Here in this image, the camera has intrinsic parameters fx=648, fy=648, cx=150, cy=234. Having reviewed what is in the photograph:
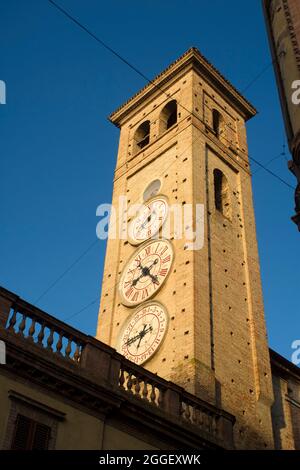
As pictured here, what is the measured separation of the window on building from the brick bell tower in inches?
228

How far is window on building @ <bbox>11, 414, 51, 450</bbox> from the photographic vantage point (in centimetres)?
1034

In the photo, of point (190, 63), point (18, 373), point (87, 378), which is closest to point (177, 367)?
point (87, 378)

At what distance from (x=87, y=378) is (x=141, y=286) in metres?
8.81

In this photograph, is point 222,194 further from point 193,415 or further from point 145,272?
point 193,415

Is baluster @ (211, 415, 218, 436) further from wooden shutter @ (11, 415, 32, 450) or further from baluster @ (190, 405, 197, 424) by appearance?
wooden shutter @ (11, 415, 32, 450)

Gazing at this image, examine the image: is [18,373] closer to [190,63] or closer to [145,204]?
[145,204]

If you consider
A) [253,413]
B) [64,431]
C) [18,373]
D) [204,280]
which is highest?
[204,280]

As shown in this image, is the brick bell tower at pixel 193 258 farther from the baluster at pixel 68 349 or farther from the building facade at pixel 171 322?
the baluster at pixel 68 349

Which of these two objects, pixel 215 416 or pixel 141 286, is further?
pixel 141 286

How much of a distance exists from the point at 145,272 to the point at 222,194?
15.1 feet

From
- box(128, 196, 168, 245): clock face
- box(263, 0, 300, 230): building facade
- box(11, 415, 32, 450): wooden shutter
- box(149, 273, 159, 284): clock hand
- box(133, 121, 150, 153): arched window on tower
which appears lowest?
box(11, 415, 32, 450): wooden shutter

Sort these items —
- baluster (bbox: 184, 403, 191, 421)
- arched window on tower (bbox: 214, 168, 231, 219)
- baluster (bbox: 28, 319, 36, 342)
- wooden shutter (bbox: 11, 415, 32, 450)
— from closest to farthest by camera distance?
wooden shutter (bbox: 11, 415, 32, 450) → baluster (bbox: 28, 319, 36, 342) → baluster (bbox: 184, 403, 191, 421) → arched window on tower (bbox: 214, 168, 231, 219)

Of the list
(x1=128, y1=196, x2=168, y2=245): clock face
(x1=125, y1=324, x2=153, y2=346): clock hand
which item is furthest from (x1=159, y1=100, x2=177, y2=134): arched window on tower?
(x1=125, y1=324, x2=153, y2=346): clock hand

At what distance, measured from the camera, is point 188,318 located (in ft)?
58.1
